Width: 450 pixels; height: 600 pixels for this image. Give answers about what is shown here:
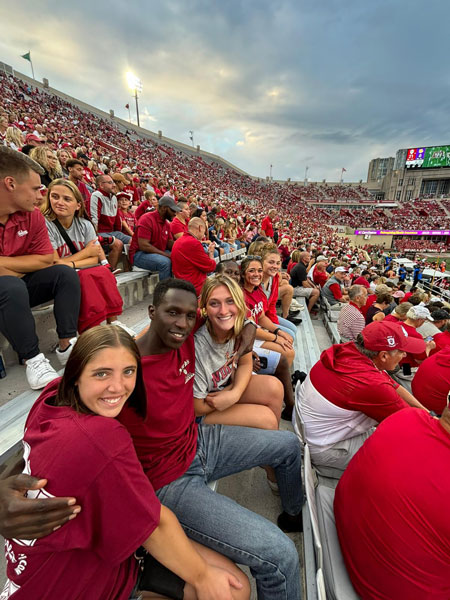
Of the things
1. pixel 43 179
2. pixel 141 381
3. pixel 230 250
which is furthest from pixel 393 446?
pixel 230 250

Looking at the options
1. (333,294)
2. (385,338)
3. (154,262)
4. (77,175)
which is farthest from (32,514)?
(333,294)

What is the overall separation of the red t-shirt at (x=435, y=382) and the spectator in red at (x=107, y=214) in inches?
169

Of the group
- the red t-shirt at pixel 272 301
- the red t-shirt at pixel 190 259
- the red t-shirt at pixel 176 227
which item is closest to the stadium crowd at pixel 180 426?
the red t-shirt at pixel 272 301

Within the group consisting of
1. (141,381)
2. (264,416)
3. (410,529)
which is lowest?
(264,416)

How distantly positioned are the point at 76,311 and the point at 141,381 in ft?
4.18

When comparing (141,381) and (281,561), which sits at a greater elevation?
(141,381)

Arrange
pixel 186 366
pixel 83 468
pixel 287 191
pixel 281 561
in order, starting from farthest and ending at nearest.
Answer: pixel 287 191
pixel 186 366
pixel 281 561
pixel 83 468

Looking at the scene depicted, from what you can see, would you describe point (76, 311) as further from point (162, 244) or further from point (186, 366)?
point (162, 244)

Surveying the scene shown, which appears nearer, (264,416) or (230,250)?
(264,416)

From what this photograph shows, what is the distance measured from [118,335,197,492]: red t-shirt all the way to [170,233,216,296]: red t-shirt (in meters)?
2.20

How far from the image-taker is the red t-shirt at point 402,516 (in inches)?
45.4

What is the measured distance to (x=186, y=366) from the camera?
166cm

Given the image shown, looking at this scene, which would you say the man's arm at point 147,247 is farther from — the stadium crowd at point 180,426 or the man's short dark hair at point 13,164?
the man's short dark hair at point 13,164

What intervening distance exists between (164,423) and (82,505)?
57 centimetres
